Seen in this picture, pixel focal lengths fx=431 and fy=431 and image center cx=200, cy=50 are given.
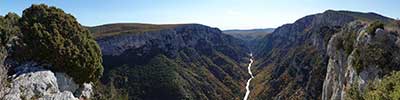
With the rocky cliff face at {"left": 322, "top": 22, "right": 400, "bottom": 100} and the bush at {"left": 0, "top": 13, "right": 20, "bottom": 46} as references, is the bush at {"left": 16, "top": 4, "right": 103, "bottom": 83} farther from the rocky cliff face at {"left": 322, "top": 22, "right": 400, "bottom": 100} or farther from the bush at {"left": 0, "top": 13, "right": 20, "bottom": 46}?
the rocky cliff face at {"left": 322, "top": 22, "right": 400, "bottom": 100}

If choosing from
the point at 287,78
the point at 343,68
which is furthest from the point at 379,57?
the point at 287,78

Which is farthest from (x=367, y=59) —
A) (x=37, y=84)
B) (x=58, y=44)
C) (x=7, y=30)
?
(x=7, y=30)

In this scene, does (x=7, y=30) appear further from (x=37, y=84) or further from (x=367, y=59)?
(x=367, y=59)

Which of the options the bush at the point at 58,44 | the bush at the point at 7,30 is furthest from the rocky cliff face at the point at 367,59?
the bush at the point at 7,30

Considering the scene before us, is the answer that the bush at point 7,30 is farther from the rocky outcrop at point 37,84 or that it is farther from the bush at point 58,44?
the rocky outcrop at point 37,84

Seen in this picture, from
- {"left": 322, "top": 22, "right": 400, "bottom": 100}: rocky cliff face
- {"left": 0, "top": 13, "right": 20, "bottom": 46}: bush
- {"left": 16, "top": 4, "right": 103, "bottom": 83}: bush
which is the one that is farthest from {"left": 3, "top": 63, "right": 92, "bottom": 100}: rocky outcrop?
{"left": 322, "top": 22, "right": 400, "bottom": 100}: rocky cliff face

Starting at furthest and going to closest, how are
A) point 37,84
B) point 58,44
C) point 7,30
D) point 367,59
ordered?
point 58,44 < point 7,30 < point 367,59 < point 37,84

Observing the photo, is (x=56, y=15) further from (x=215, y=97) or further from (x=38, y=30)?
(x=215, y=97)
